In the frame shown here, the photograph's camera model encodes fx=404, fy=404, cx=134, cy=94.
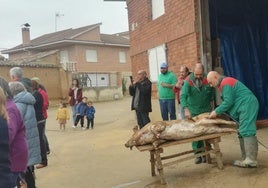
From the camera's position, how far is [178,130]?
20.7 ft

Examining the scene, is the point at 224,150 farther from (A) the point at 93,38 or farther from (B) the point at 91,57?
(A) the point at 93,38

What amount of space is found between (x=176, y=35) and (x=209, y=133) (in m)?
4.70

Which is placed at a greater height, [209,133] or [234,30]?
[234,30]

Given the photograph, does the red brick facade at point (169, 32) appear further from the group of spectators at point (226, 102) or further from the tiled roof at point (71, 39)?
the tiled roof at point (71, 39)

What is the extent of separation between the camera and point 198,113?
7227 mm

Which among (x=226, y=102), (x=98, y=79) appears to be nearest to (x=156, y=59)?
(x=226, y=102)

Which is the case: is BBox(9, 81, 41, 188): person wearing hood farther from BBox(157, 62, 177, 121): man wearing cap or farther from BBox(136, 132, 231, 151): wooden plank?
BBox(157, 62, 177, 121): man wearing cap

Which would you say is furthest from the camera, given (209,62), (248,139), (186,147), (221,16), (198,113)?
(221,16)

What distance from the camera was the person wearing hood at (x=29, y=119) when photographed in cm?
537

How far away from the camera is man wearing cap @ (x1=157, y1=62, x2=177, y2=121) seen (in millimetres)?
9680

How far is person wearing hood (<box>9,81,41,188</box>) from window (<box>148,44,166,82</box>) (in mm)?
6346

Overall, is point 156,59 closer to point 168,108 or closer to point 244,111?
point 168,108

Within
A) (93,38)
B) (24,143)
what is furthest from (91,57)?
(24,143)

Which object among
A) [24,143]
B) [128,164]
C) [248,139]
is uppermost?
[24,143]
